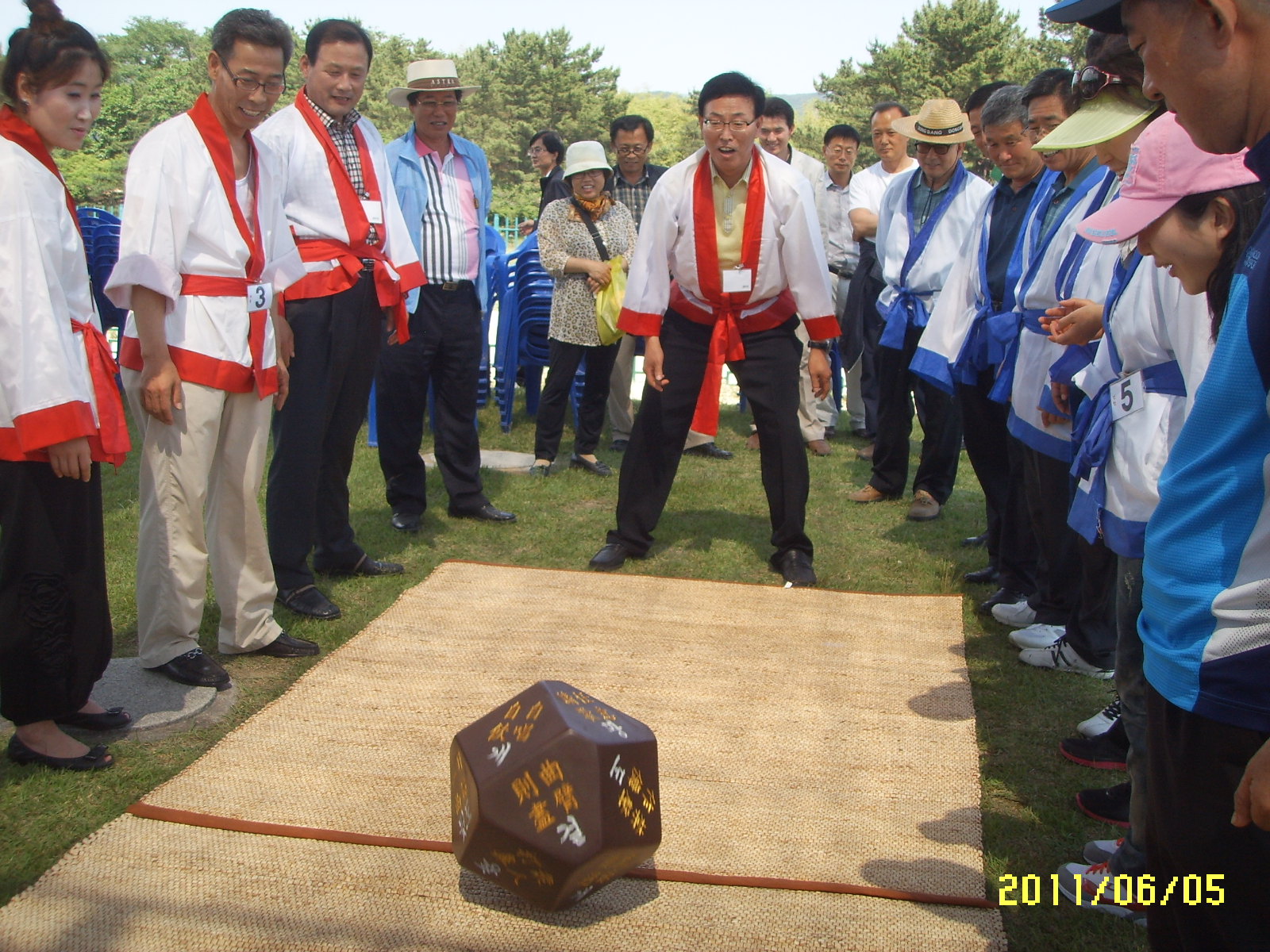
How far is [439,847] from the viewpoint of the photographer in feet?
9.26

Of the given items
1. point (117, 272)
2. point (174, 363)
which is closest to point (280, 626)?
point (174, 363)

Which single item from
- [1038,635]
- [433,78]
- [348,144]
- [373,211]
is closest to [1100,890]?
[1038,635]

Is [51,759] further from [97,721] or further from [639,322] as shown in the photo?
[639,322]

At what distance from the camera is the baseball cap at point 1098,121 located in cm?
287

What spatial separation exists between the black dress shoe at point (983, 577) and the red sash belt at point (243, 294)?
3.27 m

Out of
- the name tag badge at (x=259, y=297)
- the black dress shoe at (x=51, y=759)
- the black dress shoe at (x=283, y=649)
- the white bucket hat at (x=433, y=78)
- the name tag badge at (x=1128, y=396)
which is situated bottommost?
the black dress shoe at (x=283, y=649)

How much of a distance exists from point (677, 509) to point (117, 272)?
145 inches

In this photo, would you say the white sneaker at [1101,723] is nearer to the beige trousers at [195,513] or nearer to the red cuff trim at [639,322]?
the red cuff trim at [639,322]

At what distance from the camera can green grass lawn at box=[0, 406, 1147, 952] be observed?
9.64 feet

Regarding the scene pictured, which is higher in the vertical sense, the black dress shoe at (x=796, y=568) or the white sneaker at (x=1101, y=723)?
the white sneaker at (x=1101, y=723)

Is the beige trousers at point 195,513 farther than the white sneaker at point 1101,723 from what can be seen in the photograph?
Yes

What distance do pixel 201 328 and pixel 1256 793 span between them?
322cm

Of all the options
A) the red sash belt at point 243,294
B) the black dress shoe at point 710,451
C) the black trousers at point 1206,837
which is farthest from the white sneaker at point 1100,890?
the black dress shoe at point 710,451

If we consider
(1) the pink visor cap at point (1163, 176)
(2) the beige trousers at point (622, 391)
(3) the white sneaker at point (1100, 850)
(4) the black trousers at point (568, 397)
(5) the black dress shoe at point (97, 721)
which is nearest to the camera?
(1) the pink visor cap at point (1163, 176)
